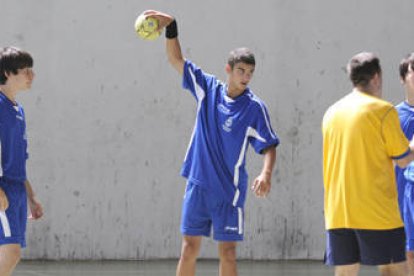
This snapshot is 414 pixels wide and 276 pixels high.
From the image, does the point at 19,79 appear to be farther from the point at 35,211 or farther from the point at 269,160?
the point at 269,160

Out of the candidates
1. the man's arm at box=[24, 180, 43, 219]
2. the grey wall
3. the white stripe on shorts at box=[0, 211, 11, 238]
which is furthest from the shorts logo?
the grey wall

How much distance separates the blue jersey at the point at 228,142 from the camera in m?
6.08

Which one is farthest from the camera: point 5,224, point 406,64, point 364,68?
point 406,64

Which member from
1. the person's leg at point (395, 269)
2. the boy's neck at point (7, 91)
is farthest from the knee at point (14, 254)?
the person's leg at point (395, 269)

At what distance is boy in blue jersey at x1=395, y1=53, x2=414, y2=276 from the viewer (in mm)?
5949

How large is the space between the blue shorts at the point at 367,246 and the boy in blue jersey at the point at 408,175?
1.04 meters

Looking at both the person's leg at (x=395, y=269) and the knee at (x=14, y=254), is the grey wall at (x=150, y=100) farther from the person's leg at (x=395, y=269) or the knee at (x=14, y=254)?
the person's leg at (x=395, y=269)

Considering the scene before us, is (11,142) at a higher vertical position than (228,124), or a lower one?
lower

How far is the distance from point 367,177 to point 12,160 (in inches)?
81.7

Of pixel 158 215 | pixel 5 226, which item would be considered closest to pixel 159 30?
pixel 5 226

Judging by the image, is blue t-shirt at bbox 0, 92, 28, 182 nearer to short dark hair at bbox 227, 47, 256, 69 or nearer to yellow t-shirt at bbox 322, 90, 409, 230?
short dark hair at bbox 227, 47, 256, 69

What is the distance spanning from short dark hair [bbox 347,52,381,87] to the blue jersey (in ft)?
3.87

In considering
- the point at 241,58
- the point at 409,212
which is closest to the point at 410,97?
the point at 409,212

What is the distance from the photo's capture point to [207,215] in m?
6.12
